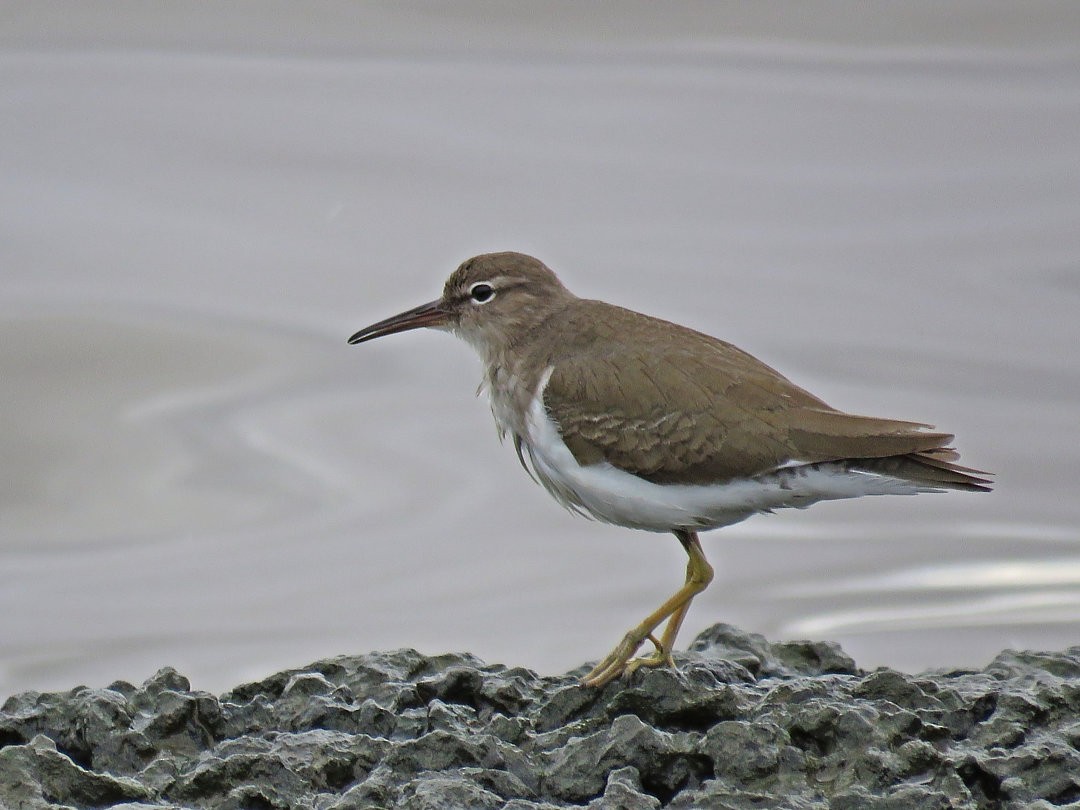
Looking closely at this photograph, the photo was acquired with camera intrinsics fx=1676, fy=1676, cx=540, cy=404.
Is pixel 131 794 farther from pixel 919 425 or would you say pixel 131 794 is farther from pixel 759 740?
pixel 919 425

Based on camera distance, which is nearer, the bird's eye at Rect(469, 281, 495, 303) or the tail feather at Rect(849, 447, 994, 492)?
the tail feather at Rect(849, 447, 994, 492)

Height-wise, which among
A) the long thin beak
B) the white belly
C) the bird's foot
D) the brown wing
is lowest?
the bird's foot

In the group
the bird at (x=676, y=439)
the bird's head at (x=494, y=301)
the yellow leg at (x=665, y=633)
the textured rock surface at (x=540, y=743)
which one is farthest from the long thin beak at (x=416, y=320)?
the textured rock surface at (x=540, y=743)

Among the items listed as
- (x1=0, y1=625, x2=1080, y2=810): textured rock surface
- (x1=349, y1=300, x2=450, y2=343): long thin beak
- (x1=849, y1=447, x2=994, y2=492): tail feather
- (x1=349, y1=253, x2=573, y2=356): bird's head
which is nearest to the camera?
(x1=0, y1=625, x2=1080, y2=810): textured rock surface

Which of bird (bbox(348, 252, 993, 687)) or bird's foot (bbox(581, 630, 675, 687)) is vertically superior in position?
bird (bbox(348, 252, 993, 687))

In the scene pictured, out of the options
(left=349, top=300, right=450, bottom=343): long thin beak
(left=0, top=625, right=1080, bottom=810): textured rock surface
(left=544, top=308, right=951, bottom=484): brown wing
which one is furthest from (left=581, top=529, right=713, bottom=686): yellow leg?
(left=349, top=300, right=450, bottom=343): long thin beak

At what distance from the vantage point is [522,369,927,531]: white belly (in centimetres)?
721

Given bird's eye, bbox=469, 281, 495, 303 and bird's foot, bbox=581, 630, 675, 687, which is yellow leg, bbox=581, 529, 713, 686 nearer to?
bird's foot, bbox=581, 630, 675, 687

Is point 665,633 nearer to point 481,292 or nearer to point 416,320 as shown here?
point 481,292

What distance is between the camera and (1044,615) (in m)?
12.2

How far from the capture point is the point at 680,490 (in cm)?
743

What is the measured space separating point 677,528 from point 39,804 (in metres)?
3.08

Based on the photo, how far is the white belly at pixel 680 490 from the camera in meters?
7.21

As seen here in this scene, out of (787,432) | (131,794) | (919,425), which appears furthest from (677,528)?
(131,794)
